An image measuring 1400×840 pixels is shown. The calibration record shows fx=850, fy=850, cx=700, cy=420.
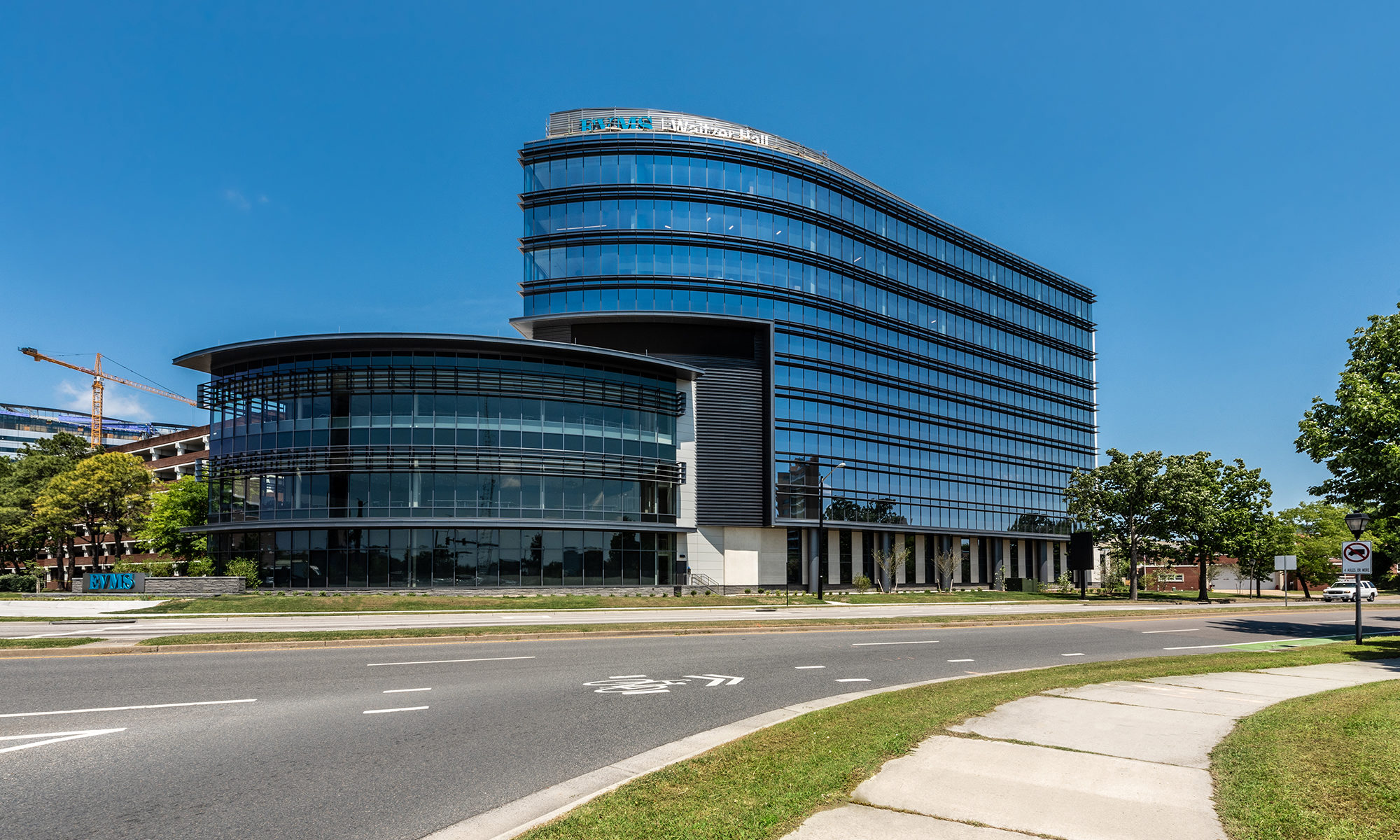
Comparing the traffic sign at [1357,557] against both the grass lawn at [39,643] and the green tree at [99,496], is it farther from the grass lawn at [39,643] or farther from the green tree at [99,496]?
the green tree at [99,496]

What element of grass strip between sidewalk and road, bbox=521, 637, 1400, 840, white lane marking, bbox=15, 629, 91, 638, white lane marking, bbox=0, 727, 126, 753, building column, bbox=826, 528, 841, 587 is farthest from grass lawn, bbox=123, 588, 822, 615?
grass strip between sidewalk and road, bbox=521, 637, 1400, 840

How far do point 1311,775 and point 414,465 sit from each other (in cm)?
4760

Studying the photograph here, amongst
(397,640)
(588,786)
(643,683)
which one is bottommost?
(397,640)

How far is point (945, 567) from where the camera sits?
69.9m

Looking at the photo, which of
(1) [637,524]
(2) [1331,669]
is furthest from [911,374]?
(2) [1331,669]

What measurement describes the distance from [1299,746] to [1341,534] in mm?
99386

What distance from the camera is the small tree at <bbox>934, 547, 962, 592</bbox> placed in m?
70.2

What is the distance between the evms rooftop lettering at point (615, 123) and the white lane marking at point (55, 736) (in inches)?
2357

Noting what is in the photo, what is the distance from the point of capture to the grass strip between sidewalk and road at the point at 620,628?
21.1m

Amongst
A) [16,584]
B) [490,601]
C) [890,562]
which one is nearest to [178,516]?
[16,584]

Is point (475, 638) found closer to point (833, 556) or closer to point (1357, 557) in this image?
point (1357, 557)

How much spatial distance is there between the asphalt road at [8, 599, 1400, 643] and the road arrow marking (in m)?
11.3

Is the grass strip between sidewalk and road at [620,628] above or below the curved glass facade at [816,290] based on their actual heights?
below

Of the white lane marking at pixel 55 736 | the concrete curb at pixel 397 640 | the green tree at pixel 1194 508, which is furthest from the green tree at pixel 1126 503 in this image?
the white lane marking at pixel 55 736
